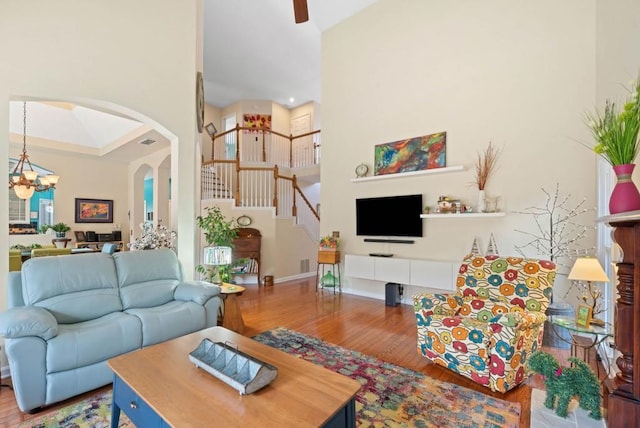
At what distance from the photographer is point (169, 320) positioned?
266cm

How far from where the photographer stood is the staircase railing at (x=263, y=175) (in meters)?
6.84

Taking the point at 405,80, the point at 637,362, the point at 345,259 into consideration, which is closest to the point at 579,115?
the point at 405,80

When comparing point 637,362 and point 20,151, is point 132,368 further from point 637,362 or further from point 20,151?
point 20,151

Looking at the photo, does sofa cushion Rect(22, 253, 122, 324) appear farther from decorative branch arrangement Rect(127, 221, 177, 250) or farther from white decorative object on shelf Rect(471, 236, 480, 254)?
Answer: white decorative object on shelf Rect(471, 236, 480, 254)

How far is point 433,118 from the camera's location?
4.52 m

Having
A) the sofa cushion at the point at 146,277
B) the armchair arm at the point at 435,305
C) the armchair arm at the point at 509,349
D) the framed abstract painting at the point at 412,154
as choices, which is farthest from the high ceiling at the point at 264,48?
the armchair arm at the point at 509,349

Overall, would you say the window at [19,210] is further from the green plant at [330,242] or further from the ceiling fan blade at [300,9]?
the ceiling fan blade at [300,9]

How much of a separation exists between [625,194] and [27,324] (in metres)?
3.73

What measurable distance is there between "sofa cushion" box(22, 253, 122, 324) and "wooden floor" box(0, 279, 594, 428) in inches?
26.0

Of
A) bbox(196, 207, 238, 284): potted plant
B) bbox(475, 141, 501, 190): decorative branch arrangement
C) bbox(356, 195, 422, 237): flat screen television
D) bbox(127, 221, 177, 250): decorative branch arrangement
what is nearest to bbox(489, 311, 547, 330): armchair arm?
bbox(475, 141, 501, 190): decorative branch arrangement

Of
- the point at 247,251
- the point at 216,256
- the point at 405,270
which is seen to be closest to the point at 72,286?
the point at 216,256

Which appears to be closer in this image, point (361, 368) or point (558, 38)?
Result: point (361, 368)

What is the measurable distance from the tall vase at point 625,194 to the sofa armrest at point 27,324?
3.61 metres

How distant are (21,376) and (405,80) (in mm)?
5489
